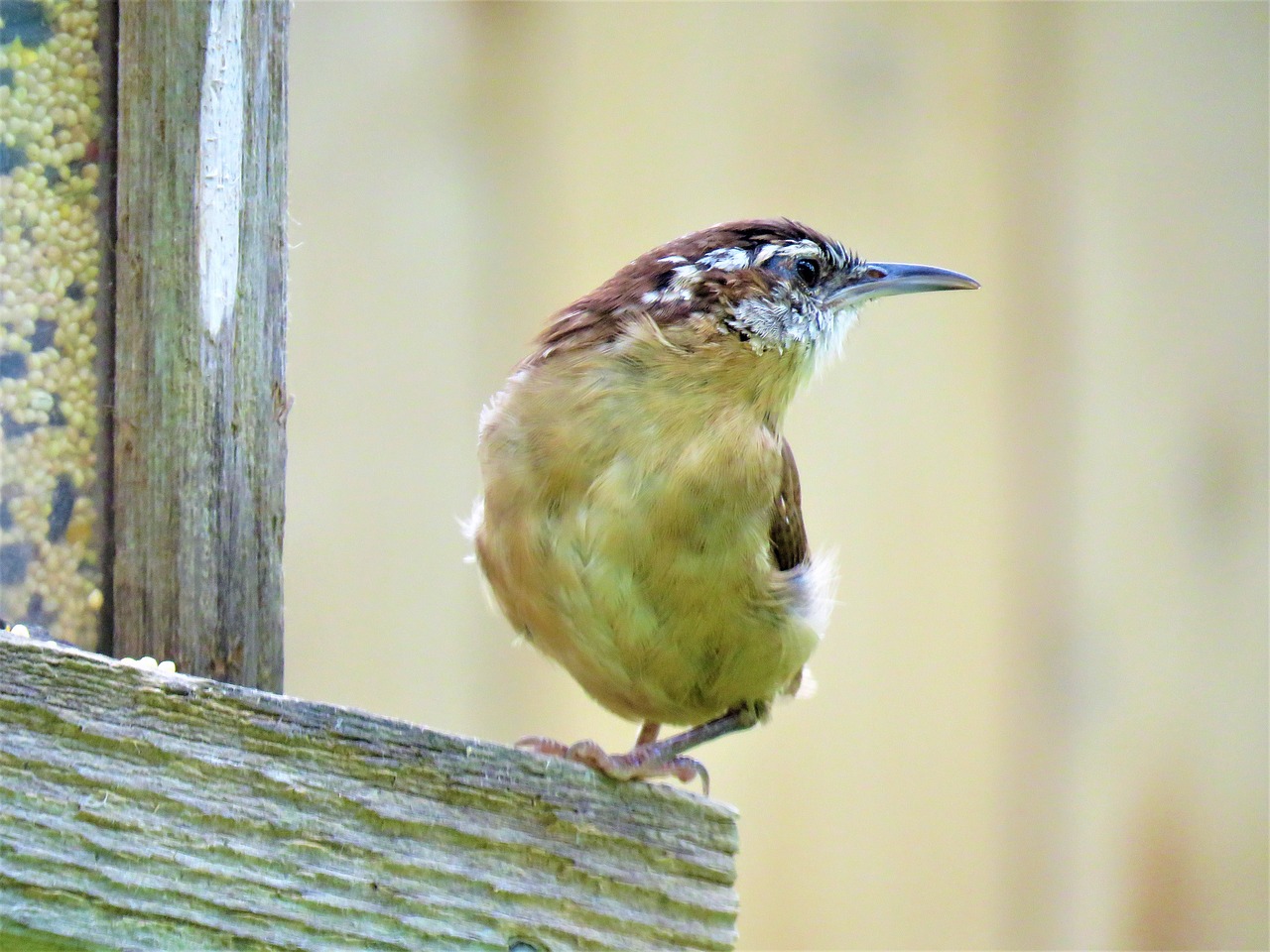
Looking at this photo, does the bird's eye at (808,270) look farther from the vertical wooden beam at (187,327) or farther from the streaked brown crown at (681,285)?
the vertical wooden beam at (187,327)

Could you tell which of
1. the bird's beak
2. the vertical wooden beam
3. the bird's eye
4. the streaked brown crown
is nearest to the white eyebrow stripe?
the streaked brown crown

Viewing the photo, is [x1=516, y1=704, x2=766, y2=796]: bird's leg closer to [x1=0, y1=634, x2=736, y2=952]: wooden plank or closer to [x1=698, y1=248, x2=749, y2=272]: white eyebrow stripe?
[x1=0, y1=634, x2=736, y2=952]: wooden plank

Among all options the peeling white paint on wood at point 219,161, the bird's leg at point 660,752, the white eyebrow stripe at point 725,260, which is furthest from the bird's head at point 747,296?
the peeling white paint on wood at point 219,161

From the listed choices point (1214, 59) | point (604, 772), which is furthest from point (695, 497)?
point (1214, 59)

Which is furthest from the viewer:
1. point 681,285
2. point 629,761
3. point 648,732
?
point 648,732

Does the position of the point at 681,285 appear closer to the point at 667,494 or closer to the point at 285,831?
the point at 667,494

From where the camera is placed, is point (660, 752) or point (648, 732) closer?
point (660, 752)

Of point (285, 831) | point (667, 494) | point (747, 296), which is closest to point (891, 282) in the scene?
point (747, 296)
